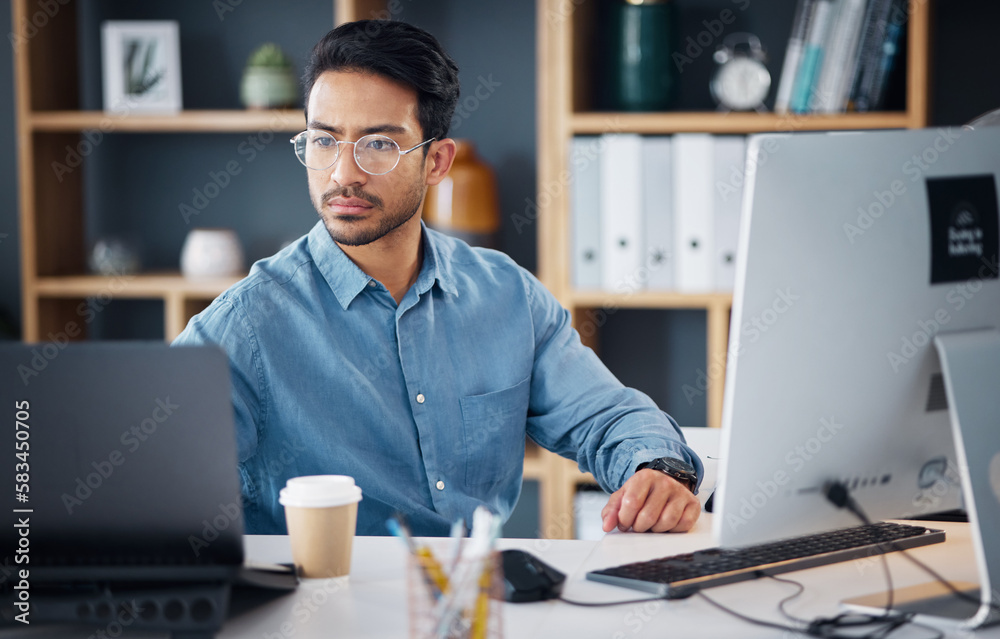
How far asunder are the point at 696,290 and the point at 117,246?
1.52 m

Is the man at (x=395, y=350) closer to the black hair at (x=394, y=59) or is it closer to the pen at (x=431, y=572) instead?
the black hair at (x=394, y=59)

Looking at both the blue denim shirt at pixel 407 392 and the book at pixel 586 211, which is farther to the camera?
the book at pixel 586 211

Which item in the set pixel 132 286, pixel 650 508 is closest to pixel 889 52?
pixel 650 508

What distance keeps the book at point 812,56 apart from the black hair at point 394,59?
1.08 meters

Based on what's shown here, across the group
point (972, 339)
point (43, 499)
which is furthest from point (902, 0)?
point (43, 499)

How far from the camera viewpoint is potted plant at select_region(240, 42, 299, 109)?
2684mm

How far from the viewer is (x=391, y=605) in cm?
104

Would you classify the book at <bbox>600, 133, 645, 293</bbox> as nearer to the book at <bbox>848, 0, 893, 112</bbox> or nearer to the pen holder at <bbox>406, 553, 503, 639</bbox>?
the book at <bbox>848, 0, 893, 112</bbox>

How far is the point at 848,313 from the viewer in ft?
3.12

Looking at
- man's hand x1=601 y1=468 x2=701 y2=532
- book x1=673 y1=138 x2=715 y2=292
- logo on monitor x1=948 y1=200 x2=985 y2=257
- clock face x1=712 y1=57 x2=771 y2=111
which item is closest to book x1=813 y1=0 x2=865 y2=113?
clock face x1=712 y1=57 x2=771 y2=111

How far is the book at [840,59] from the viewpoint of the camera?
2.41 m

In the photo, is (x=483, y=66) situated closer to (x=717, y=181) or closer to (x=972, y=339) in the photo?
(x=717, y=181)

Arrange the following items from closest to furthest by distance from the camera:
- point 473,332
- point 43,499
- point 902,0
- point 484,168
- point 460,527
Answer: point 460,527, point 43,499, point 473,332, point 902,0, point 484,168

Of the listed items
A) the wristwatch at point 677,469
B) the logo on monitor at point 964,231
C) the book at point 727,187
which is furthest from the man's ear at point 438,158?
the logo on monitor at point 964,231
